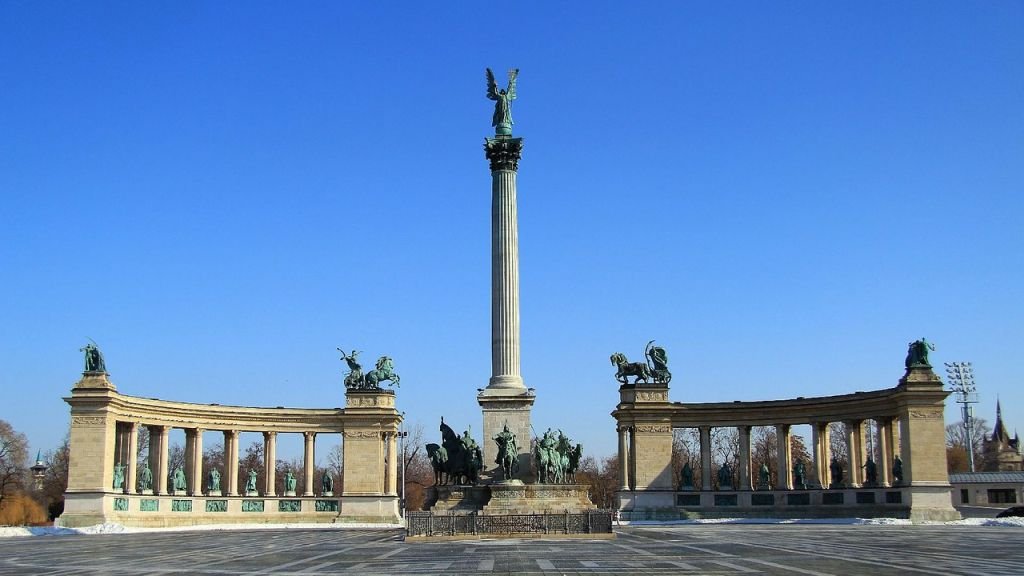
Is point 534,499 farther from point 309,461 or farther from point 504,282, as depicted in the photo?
point 309,461

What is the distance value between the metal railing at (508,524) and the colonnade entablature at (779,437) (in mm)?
35400

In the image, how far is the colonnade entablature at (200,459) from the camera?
2724 inches

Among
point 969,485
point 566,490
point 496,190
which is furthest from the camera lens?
point 969,485

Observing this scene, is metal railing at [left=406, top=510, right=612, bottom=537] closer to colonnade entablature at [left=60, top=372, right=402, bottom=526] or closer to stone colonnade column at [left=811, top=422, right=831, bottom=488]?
colonnade entablature at [left=60, top=372, right=402, bottom=526]

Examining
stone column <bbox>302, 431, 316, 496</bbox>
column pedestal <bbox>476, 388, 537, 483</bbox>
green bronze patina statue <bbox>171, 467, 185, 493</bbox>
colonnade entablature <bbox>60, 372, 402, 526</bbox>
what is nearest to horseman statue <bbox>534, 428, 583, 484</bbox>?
column pedestal <bbox>476, 388, 537, 483</bbox>

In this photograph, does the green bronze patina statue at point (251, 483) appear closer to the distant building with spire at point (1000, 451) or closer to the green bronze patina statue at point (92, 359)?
the green bronze patina statue at point (92, 359)

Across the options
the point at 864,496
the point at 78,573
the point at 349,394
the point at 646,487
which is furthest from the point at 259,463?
the point at 78,573

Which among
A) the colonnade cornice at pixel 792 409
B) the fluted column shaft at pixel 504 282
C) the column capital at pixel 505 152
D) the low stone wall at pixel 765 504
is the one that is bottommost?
the low stone wall at pixel 765 504

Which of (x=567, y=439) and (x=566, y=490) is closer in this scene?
(x=566, y=490)

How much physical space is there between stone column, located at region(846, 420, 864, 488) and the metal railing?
38.3 metres

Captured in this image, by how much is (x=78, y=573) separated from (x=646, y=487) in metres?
55.5

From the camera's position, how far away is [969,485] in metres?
96.9

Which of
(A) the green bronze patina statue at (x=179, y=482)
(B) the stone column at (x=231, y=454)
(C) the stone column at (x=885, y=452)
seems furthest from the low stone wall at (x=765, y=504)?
(A) the green bronze patina statue at (x=179, y=482)

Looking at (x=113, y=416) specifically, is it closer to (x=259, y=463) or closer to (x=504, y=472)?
(x=504, y=472)
